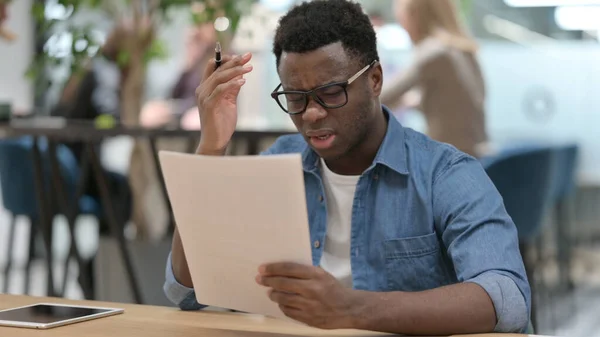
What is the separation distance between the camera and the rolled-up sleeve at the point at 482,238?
1.51 metres

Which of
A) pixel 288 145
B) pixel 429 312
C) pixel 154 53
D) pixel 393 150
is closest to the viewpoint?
pixel 429 312

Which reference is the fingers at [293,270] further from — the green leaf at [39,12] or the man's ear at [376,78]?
the green leaf at [39,12]

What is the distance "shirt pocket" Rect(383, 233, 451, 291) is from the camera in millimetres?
1702

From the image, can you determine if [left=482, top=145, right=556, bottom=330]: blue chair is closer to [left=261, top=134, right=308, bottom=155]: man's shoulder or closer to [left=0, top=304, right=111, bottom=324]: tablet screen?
[left=261, top=134, right=308, bottom=155]: man's shoulder

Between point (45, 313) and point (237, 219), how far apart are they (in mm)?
487

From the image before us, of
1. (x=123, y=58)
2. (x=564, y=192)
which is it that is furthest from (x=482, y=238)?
(x=123, y=58)

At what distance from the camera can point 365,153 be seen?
1799mm

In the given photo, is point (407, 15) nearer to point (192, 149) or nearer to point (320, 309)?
point (192, 149)

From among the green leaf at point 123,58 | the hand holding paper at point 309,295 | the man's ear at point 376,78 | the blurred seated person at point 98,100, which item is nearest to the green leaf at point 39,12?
the green leaf at point 123,58

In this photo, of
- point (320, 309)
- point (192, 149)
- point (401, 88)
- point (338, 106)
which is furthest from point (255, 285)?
point (192, 149)

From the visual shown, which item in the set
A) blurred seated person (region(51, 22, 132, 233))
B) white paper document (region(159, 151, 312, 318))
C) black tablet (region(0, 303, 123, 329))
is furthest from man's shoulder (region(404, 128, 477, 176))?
blurred seated person (region(51, 22, 132, 233))

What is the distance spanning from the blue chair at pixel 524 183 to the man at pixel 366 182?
1599 millimetres

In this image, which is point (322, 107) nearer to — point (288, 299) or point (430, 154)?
point (430, 154)

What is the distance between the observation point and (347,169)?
182cm
